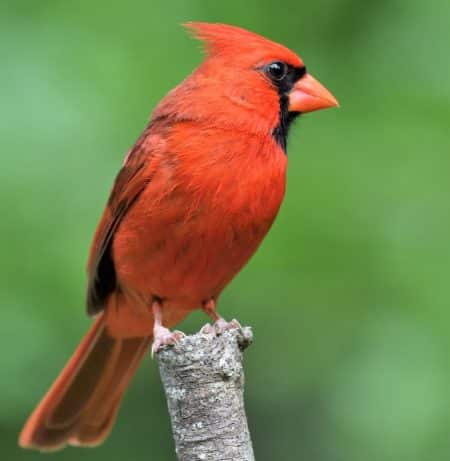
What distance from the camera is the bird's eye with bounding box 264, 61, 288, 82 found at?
3.44 m

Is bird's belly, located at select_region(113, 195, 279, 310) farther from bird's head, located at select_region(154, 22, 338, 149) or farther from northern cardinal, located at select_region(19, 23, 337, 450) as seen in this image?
bird's head, located at select_region(154, 22, 338, 149)

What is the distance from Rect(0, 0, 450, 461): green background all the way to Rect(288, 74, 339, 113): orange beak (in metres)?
0.04

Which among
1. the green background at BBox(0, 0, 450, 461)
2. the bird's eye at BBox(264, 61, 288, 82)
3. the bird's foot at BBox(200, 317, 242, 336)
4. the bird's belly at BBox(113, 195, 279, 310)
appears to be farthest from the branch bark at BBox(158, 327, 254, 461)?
the bird's eye at BBox(264, 61, 288, 82)

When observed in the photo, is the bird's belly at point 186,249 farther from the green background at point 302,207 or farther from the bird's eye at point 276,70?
the bird's eye at point 276,70

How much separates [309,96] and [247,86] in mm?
199

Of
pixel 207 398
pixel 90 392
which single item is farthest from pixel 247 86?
pixel 207 398

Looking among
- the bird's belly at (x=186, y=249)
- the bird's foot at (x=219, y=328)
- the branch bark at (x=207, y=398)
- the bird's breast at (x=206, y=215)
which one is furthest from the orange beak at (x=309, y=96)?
the branch bark at (x=207, y=398)

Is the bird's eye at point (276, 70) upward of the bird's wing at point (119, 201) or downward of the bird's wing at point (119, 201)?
upward

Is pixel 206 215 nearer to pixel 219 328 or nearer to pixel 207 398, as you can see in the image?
pixel 219 328

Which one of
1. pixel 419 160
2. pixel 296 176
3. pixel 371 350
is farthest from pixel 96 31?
pixel 371 350

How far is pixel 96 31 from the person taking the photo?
314cm

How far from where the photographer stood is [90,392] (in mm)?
3885

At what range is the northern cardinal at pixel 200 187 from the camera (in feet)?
10.2

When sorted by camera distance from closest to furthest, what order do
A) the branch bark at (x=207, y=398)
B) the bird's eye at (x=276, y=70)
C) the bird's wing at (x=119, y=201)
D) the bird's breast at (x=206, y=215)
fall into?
the branch bark at (x=207, y=398), the bird's breast at (x=206, y=215), the bird's wing at (x=119, y=201), the bird's eye at (x=276, y=70)
